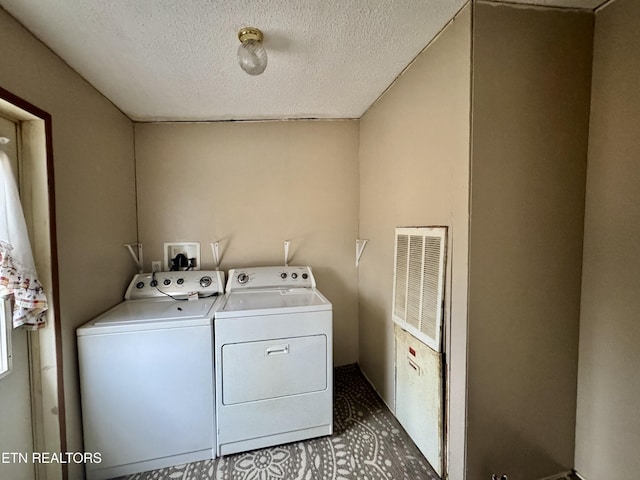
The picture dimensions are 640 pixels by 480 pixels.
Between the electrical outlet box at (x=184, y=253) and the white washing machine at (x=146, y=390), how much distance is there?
0.72 meters

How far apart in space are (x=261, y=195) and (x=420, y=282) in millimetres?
1560

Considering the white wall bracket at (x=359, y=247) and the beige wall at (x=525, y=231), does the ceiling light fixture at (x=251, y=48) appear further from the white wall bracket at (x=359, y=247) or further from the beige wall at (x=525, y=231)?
the white wall bracket at (x=359, y=247)

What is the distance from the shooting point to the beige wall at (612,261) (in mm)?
1165

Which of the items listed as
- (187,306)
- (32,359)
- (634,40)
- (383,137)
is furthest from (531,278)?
Answer: (32,359)

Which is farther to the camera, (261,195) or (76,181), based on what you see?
(261,195)

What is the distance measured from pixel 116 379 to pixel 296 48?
2.07 metres

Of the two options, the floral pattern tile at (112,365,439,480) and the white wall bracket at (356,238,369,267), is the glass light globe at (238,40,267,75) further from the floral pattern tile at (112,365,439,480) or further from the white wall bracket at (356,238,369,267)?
the floral pattern tile at (112,365,439,480)

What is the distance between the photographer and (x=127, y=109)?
2.10m

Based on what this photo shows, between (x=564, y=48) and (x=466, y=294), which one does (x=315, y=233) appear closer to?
(x=466, y=294)

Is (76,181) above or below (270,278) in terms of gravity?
above

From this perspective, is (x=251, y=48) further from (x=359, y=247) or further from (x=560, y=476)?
(x=560, y=476)

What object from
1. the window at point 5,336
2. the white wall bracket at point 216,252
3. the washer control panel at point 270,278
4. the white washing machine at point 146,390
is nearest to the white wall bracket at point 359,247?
the washer control panel at point 270,278

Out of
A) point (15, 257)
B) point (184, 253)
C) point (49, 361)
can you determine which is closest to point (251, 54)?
point (15, 257)

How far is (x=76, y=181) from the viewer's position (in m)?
1.57
